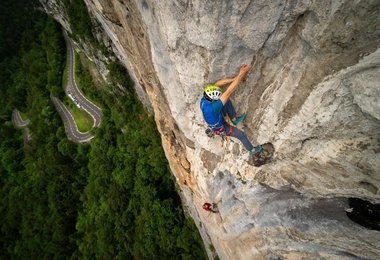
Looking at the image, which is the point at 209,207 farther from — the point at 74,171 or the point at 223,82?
the point at 74,171

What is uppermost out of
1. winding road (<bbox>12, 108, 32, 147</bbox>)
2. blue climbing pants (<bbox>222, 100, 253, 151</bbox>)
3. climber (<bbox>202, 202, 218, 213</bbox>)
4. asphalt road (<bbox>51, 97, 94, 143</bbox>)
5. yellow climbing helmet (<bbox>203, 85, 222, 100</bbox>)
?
winding road (<bbox>12, 108, 32, 147</bbox>)

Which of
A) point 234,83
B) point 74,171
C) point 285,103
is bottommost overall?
point 285,103

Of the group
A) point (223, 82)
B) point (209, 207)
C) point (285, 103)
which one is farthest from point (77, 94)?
point (285, 103)

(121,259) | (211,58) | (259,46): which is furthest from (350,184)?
(121,259)

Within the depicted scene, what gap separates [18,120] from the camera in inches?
1433

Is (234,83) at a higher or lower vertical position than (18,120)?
lower

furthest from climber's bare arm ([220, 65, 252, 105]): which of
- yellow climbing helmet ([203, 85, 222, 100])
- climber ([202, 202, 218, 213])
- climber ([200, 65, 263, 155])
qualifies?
climber ([202, 202, 218, 213])

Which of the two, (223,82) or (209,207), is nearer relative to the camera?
(223,82)

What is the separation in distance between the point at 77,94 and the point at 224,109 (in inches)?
1029

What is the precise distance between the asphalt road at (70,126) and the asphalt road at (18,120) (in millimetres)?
6944

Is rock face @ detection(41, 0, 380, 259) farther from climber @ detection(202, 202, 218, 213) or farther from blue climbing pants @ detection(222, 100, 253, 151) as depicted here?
climber @ detection(202, 202, 218, 213)

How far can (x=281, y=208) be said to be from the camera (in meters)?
Answer: 7.48

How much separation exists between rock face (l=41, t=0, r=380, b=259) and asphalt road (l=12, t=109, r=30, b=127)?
31829 millimetres

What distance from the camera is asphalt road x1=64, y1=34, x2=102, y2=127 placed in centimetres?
2862
